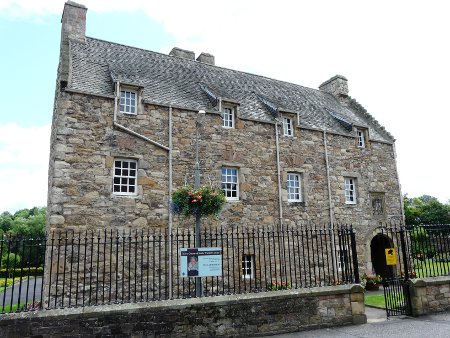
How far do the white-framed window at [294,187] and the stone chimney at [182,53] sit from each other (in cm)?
1005

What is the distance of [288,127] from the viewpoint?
60.5 ft

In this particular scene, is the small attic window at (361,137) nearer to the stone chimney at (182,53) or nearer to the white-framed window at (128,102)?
the stone chimney at (182,53)

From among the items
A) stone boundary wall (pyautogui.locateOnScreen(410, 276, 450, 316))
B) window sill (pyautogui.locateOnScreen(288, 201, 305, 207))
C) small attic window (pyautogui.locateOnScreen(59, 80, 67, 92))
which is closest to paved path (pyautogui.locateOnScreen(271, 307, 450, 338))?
stone boundary wall (pyautogui.locateOnScreen(410, 276, 450, 316))

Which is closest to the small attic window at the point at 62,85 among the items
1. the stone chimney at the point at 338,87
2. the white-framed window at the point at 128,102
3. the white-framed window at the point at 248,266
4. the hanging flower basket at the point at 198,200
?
the white-framed window at the point at 128,102

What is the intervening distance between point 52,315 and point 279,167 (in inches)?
479

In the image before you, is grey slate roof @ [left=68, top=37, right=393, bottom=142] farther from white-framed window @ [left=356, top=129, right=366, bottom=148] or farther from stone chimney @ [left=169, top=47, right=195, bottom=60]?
stone chimney @ [left=169, top=47, right=195, bottom=60]

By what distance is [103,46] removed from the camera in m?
18.6

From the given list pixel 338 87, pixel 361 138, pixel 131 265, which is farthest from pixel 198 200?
pixel 338 87

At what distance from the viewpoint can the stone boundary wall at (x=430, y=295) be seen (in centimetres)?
1020

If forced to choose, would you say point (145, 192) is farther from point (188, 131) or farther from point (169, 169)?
point (188, 131)

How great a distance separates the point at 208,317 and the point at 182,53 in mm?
17658

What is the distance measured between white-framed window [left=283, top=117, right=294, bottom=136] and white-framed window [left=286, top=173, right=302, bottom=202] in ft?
7.09

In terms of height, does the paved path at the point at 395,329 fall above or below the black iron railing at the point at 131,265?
below

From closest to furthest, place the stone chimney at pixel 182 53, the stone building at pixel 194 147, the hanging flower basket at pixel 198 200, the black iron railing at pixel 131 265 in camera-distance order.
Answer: the black iron railing at pixel 131 265 < the hanging flower basket at pixel 198 200 < the stone building at pixel 194 147 < the stone chimney at pixel 182 53
